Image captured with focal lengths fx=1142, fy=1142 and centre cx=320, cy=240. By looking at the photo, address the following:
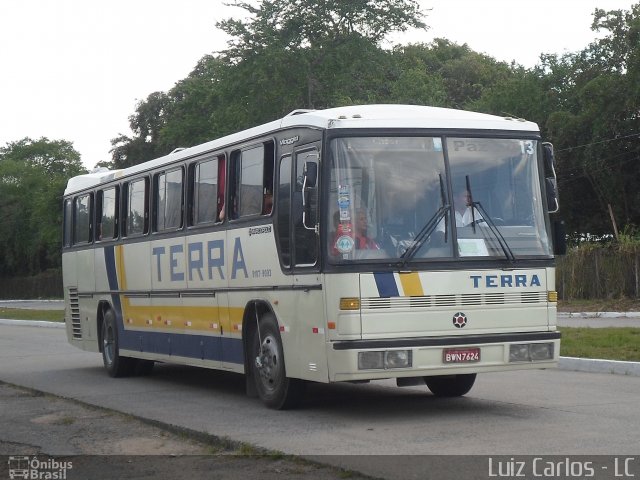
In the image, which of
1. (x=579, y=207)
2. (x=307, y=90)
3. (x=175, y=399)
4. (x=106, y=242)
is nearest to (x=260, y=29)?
(x=307, y=90)

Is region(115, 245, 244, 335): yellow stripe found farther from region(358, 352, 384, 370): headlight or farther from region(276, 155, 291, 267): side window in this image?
region(358, 352, 384, 370): headlight

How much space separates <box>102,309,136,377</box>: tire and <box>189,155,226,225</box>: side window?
395cm

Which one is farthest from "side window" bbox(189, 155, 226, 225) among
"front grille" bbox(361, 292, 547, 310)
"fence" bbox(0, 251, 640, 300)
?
"fence" bbox(0, 251, 640, 300)

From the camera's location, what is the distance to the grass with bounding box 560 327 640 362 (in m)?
16.9

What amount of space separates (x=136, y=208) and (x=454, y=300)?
24.1 feet

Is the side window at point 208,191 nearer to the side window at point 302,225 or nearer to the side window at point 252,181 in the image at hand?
the side window at point 252,181

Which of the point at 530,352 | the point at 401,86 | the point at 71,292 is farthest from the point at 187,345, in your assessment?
the point at 401,86

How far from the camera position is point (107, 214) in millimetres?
18547

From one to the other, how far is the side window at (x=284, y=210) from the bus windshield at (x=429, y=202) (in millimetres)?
950

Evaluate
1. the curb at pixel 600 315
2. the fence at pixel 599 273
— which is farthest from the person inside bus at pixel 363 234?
the fence at pixel 599 273

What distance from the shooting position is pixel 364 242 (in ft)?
36.1

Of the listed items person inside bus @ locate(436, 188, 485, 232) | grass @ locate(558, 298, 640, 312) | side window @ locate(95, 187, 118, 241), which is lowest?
grass @ locate(558, 298, 640, 312)

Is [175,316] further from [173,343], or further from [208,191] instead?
[208,191]

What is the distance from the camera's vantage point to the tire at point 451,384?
13.0m
